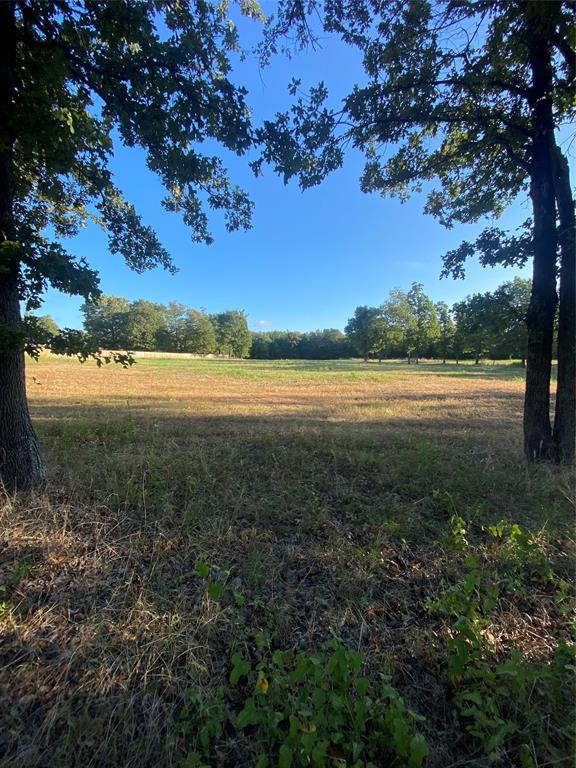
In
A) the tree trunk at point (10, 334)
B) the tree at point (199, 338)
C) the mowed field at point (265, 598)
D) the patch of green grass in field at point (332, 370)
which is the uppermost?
the tree at point (199, 338)

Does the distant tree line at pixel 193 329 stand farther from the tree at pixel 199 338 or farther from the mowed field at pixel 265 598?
the mowed field at pixel 265 598

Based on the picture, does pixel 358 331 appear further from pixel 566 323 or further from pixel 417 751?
pixel 417 751

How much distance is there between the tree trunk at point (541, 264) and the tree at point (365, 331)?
181 feet

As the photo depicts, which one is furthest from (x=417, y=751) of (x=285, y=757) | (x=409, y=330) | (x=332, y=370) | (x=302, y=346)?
(x=302, y=346)

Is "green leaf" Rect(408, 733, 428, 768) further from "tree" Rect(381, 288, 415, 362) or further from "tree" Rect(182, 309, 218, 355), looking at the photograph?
"tree" Rect(182, 309, 218, 355)

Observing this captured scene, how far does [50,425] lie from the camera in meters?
6.32

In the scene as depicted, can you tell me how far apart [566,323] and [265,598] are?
5429 millimetres

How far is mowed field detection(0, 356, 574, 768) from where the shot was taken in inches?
64.7

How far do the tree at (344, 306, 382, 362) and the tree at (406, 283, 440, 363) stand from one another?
607 cm

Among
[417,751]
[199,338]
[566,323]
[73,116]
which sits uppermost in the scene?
[199,338]

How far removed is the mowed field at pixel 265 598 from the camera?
164cm

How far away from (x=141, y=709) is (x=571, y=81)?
759cm

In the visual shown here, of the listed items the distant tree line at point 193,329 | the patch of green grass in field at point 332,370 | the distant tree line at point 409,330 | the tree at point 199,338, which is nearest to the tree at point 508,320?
the patch of green grass in field at point 332,370

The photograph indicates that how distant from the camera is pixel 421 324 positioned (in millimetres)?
56250
